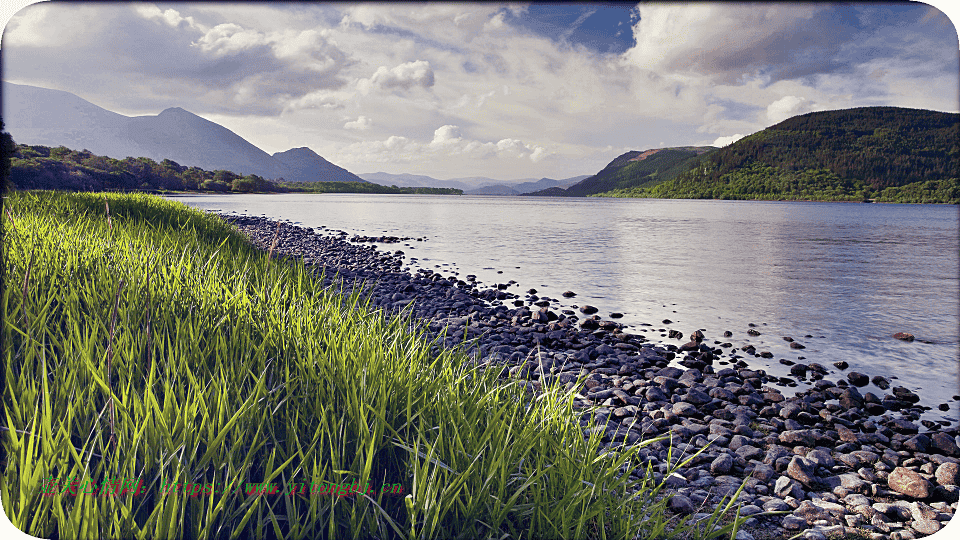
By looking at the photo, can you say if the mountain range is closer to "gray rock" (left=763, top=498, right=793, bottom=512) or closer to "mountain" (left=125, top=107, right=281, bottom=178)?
"gray rock" (left=763, top=498, right=793, bottom=512)

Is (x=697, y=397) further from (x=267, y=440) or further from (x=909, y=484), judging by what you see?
(x=267, y=440)

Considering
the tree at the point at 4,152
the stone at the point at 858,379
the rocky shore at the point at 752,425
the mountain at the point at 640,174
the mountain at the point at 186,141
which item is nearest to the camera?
the rocky shore at the point at 752,425

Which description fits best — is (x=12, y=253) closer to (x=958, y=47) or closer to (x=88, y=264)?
(x=88, y=264)

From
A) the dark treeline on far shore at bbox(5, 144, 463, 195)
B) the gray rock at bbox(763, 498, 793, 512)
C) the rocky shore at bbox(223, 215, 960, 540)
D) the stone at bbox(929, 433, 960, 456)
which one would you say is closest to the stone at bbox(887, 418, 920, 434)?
the rocky shore at bbox(223, 215, 960, 540)

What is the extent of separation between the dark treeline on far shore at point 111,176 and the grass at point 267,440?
656 centimetres

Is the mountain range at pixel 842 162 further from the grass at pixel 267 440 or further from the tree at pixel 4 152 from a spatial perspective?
the tree at pixel 4 152

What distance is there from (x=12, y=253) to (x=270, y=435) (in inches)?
150

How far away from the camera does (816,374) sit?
6578mm

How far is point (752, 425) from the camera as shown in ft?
16.6

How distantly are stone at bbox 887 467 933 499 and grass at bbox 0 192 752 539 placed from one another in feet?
7.69

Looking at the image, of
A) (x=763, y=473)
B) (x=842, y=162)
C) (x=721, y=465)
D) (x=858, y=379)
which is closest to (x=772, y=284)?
(x=858, y=379)

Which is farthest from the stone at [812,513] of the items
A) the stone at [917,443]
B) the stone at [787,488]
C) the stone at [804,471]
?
the stone at [917,443]

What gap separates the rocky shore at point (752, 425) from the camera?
343 cm

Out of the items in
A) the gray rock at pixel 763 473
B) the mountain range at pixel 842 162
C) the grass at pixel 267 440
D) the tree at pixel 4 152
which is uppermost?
the mountain range at pixel 842 162
